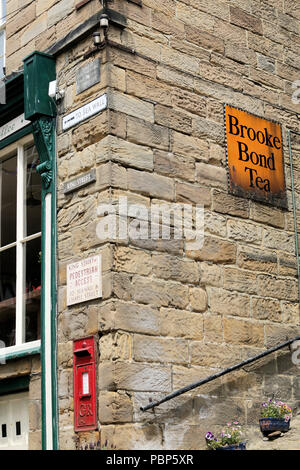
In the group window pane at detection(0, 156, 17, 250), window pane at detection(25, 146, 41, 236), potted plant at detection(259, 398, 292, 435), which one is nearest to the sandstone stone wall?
potted plant at detection(259, 398, 292, 435)

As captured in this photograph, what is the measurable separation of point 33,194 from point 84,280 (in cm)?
146

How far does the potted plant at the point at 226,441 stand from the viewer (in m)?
6.40

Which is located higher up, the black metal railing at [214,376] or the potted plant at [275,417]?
the black metal railing at [214,376]

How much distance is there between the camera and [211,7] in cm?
786

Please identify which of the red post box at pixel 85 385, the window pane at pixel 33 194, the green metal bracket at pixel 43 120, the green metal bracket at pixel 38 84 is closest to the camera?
the red post box at pixel 85 385

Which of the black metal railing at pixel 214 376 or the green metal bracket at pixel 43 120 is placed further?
the green metal bracket at pixel 43 120

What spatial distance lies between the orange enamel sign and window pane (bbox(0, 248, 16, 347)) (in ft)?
7.25

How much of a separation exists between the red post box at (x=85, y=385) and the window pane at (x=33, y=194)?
1528 millimetres

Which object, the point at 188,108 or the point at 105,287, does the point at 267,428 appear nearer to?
the point at 105,287

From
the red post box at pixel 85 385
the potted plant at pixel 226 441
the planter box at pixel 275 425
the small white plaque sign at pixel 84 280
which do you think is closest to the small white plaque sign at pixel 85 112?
the small white plaque sign at pixel 84 280

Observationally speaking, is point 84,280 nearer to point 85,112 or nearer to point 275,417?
point 85,112

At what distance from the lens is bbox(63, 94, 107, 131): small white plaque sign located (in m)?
6.74

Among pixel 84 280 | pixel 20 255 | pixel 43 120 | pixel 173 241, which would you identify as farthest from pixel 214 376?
pixel 43 120

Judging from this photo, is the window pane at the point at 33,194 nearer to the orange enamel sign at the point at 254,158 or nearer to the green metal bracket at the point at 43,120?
the green metal bracket at the point at 43,120
